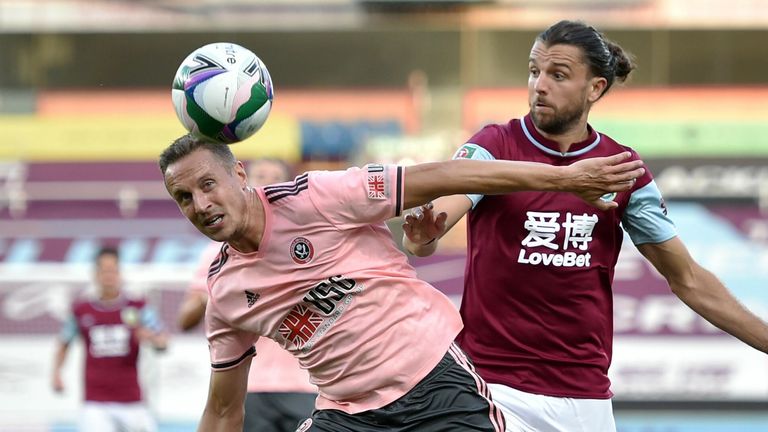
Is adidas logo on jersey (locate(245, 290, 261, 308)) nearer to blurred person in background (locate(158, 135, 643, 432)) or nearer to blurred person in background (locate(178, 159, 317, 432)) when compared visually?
blurred person in background (locate(158, 135, 643, 432))

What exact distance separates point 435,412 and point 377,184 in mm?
755

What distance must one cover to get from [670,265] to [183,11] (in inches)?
629

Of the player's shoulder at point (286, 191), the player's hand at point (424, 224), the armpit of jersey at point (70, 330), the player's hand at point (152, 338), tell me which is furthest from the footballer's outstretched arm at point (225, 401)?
the armpit of jersey at point (70, 330)

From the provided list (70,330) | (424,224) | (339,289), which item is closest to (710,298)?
(424,224)

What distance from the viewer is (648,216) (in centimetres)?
440

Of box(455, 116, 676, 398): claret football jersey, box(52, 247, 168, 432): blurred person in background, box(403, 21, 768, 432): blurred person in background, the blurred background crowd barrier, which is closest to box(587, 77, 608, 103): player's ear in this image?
box(403, 21, 768, 432): blurred person in background

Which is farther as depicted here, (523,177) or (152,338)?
(152,338)

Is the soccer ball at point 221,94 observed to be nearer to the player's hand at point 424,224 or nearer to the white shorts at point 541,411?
the player's hand at point 424,224

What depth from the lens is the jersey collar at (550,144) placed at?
441cm

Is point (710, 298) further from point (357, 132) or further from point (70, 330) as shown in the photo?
point (357, 132)

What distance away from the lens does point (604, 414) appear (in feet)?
14.9

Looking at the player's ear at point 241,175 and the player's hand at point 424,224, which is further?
the player's hand at point 424,224

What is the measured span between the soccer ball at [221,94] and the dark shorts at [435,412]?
1023 millimetres

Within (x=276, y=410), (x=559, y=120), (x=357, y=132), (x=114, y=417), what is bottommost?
(x=114, y=417)
